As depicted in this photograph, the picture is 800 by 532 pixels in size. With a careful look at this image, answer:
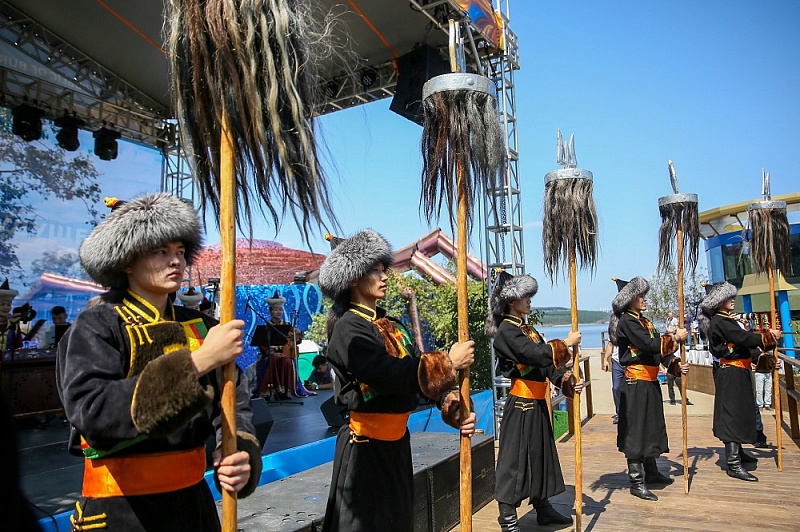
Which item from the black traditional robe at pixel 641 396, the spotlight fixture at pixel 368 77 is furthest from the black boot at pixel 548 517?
the spotlight fixture at pixel 368 77

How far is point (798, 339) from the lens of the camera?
13.8m

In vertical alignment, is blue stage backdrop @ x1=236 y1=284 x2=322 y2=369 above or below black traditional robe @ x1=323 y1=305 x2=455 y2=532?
above

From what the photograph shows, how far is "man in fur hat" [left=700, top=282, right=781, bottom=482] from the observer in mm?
5770

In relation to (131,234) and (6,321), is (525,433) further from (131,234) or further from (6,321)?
(6,321)

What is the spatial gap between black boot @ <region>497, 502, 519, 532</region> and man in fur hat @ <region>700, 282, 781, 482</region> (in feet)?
9.32

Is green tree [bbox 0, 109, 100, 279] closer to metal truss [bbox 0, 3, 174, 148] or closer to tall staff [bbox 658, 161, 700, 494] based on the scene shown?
metal truss [bbox 0, 3, 174, 148]

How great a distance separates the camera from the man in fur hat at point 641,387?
527cm

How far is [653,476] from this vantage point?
562cm

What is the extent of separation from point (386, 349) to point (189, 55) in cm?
151

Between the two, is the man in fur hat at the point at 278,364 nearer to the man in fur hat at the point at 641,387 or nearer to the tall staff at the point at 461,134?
the man in fur hat at the point at 641,387

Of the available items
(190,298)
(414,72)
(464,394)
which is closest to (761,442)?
(464,394)

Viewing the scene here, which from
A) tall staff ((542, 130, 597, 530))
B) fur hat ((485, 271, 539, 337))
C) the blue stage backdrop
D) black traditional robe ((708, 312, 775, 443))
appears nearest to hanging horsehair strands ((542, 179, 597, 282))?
tall staff ((542, 130, 597, 530))

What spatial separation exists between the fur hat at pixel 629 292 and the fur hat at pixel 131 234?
180 inches

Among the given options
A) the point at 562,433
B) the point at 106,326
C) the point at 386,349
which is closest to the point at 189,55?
the point at 106,326
